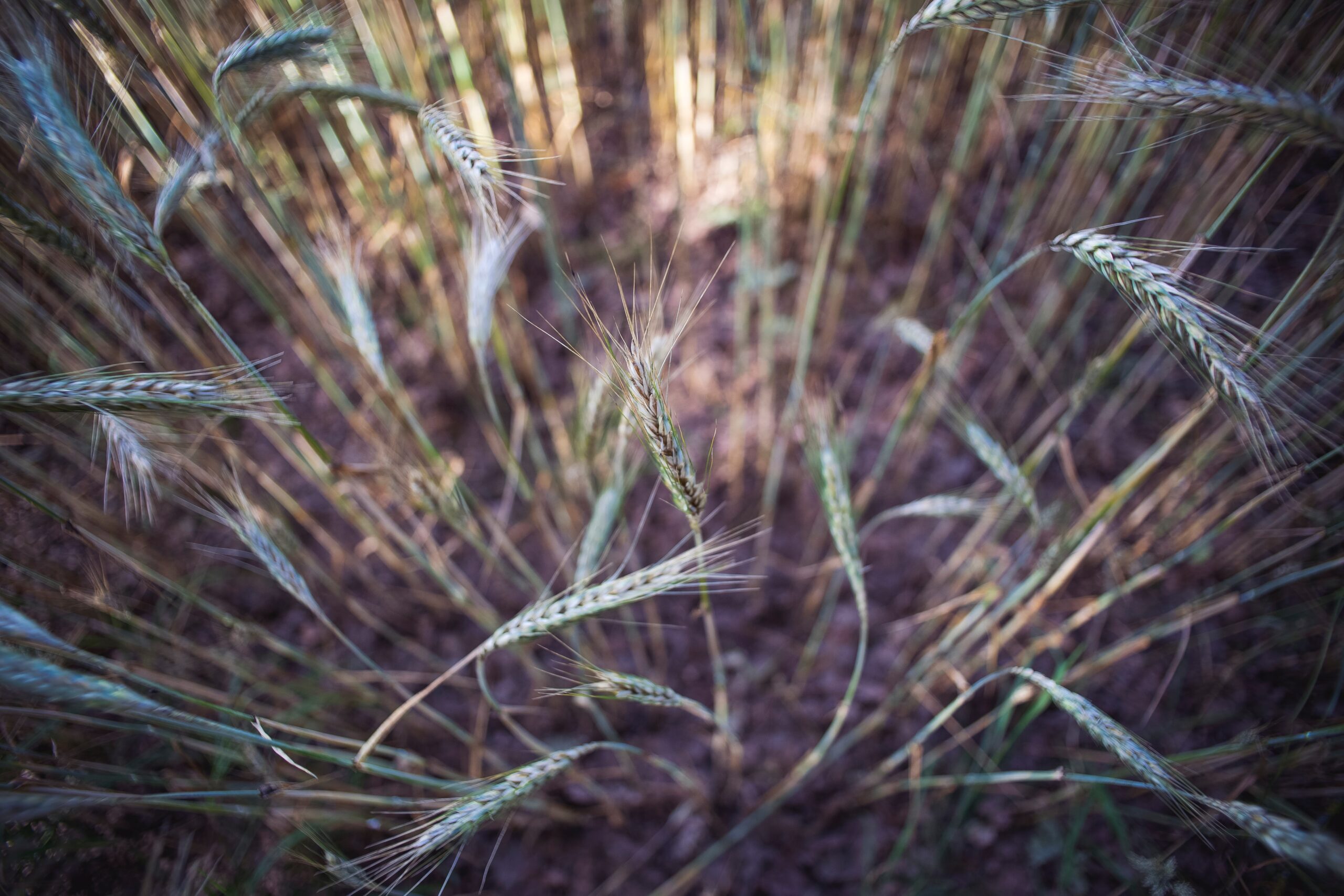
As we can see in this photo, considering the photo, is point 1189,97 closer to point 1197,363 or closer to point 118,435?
point 1197,363

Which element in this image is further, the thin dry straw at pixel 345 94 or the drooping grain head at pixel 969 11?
the thin dry straw at pixel 345 94

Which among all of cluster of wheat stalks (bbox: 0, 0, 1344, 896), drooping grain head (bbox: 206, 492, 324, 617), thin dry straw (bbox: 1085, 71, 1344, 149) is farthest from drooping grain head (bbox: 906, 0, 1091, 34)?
drooping grain head (bbox: 206, 492, 324, 617)

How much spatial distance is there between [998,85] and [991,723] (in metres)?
1.75

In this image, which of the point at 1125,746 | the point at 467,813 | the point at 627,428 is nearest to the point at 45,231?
the point at 627,428

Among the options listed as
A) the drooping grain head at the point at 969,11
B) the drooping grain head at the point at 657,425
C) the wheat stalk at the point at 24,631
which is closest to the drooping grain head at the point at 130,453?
the wheat stalk at the point at 24,631

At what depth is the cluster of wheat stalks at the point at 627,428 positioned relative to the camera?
89cm

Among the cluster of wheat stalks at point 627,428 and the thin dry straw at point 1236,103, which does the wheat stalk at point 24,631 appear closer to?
the cluster of wheat stalks at point 627,428

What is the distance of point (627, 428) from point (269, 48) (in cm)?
82

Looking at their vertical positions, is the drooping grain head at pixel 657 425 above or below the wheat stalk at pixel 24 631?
above

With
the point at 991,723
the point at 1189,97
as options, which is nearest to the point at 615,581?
the point at 1189,97

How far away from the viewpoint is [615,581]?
3.03 feet

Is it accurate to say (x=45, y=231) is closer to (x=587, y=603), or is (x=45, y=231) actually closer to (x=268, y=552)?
(x=268, y=552)

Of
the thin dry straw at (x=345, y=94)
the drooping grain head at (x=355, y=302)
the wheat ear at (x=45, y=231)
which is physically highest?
the thin dry straw at (x=345, y=94)

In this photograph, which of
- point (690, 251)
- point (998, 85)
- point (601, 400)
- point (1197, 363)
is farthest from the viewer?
point (690, 251)
